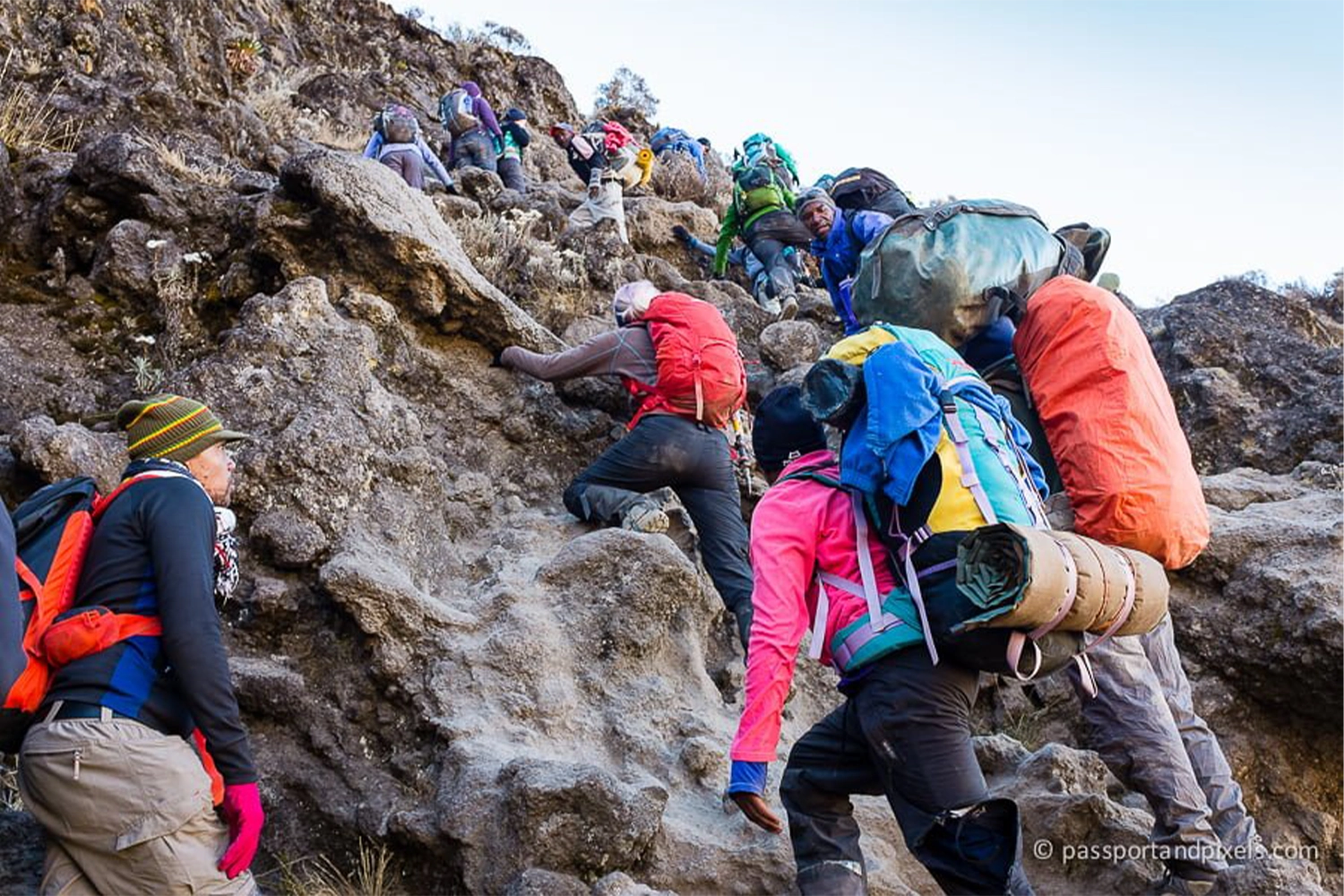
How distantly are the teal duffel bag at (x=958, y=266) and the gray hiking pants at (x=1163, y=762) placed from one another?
140 cm

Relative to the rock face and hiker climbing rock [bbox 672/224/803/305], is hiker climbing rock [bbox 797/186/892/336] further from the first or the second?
the rock face

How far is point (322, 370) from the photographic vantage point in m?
6.52

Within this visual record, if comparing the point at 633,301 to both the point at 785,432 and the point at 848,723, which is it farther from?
the point at 848,723

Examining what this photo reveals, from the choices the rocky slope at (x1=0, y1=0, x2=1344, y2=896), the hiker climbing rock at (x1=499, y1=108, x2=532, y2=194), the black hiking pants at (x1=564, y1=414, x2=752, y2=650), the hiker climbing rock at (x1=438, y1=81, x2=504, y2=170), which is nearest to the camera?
the rocky slope at (x1=0, y1=0, x2=1344, y2=896)

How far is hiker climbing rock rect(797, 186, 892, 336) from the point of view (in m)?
7.57

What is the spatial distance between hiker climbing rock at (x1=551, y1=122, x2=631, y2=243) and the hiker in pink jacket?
7.35 m

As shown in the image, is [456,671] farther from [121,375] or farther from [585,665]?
[121,375]

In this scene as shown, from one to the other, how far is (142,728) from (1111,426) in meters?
3.35

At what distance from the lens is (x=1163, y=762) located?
4281 millimetres

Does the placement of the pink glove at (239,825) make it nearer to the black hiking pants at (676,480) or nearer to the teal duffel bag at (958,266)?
the teal duffel bag at (958,266)

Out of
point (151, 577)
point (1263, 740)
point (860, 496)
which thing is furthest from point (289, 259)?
point (1263, 740)

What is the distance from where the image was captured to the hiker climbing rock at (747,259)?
12.2m

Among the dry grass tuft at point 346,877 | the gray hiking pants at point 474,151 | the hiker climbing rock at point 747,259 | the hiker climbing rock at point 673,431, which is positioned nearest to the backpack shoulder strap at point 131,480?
the dry grass tuft at point 346,877

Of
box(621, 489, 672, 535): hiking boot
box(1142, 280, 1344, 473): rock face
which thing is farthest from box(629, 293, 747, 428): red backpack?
box(1142, 280, 1344, 473): rock face
